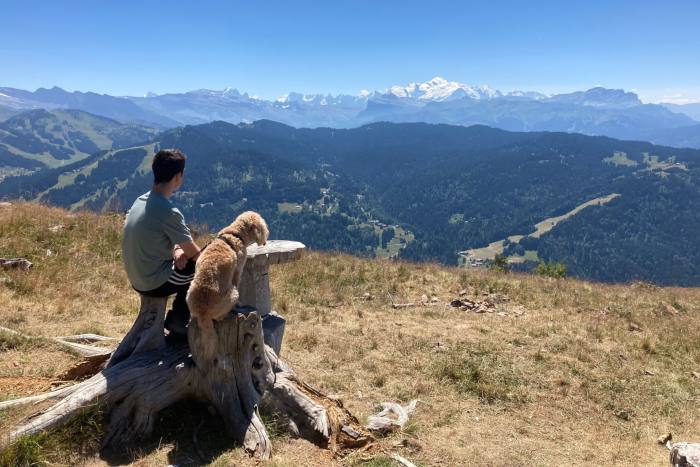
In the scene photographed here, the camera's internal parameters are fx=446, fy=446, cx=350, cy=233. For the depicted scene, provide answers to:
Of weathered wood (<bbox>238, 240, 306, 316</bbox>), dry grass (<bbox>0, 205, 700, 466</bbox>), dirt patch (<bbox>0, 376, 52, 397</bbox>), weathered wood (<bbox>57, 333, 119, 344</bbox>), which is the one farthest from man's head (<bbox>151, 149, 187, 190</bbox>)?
weathered wood (<bbox>57, 333, 119, 344</bbox>)

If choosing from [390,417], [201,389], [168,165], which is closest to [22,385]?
[201,389]

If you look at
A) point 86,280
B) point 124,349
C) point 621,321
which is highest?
point 124,349

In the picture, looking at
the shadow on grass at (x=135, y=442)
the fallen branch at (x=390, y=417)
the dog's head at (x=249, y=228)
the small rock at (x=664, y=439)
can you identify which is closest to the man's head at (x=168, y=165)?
the dog's head at (x=249, y=228)

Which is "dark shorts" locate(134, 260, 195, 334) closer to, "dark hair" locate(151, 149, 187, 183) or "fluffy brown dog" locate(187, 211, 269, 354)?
"fluffy brown dog" locate(187, 211, 269, 354)

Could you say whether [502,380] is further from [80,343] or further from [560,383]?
[80,343]

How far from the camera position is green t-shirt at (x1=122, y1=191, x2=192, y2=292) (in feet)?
17.4

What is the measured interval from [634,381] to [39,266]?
15.2m

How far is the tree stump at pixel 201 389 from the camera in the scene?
16.4ft

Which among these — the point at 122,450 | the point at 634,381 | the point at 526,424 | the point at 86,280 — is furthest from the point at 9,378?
the point at 634,381

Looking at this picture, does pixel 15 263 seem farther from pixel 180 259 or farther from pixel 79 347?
pixel 180 259

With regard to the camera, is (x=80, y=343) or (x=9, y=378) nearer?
(x=9, y=378)

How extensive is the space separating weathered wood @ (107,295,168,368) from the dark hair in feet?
5.24

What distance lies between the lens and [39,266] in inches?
486

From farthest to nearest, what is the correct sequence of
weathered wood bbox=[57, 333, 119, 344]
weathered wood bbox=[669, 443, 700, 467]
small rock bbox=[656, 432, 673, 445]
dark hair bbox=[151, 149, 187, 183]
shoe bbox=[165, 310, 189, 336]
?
weathered wood bbox=[57, 333, 119, 344]
small rock bbox=[656, 432, 673, 445]
shoe bbox=[165, 310, 189, 336]
weathered wood bbox=[669, 443, 700, 467]
dark hair bbox=[151, 149, 187, 183]
